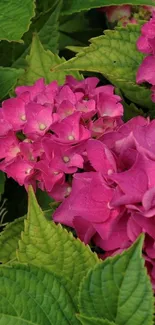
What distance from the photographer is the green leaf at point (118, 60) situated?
1.03 m

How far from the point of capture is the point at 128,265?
0.69 meters

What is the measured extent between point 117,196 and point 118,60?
0.35 metres

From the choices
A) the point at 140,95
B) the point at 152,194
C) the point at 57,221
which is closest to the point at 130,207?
the point at 152,194

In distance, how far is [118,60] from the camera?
107cm

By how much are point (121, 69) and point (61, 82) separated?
0.42 ft

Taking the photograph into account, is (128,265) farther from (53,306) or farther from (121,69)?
(121,69)

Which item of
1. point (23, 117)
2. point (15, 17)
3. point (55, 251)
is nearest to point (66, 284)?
point (55, 251)

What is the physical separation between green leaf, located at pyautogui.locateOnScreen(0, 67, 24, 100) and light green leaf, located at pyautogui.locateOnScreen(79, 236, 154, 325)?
0.48m

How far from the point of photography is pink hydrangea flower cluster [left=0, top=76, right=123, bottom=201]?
0.90 meters

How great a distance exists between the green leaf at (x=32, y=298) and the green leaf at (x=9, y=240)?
244mm

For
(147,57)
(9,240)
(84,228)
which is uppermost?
(147,57)

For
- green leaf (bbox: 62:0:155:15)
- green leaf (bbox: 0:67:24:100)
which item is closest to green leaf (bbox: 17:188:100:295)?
green leaf (bbox: 0:67:24:100)

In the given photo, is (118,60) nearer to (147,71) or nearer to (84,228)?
(147,71)

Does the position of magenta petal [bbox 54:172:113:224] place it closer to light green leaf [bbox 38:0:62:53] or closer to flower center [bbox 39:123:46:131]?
flower center [bbox 39:123:46:131]
